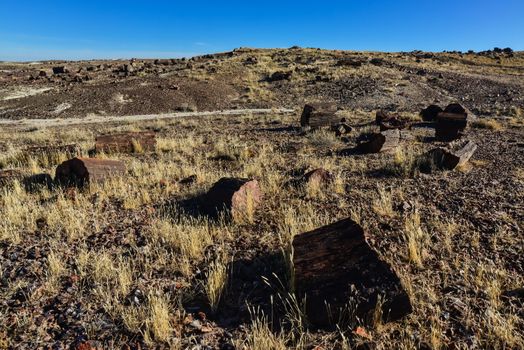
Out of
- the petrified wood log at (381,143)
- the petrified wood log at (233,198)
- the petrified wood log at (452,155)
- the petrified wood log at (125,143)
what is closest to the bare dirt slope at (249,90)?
the petrified wood log at (381,143)

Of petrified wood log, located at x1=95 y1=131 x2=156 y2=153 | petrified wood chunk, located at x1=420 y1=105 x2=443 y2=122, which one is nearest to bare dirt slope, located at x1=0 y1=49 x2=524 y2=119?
petrified wood chunk, located at x1=420 y1=105 x2=443 y2=122

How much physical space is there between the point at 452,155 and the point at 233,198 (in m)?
5.43

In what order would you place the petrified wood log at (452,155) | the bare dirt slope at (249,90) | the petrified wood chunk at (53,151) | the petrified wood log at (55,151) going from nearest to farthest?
the petrified wood log at (452,155) < the petrified wood chunk at (53,151) < the petrified wood log at (55,151) < the bare dirt slope at (249,90)

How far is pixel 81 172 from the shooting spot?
7711 millimetres

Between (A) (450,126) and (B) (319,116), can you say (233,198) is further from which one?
(B) (319,116)

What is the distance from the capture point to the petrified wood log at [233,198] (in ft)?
19.5

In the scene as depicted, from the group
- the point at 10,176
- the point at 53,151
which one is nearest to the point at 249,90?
the point at 53,151

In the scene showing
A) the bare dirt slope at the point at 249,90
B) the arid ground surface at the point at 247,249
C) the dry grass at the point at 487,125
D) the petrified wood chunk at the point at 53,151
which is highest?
the bare dirt slope at the point at 249,90

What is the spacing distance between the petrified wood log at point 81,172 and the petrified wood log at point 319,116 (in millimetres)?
8766

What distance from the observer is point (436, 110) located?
16641mm

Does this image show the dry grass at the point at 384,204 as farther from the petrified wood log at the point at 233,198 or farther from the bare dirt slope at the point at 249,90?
the bare dirt slope at the point at 249,90

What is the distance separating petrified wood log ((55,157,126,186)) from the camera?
765 cm

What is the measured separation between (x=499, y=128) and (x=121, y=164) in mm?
13987

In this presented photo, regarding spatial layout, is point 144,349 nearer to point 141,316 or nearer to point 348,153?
point 141,316
